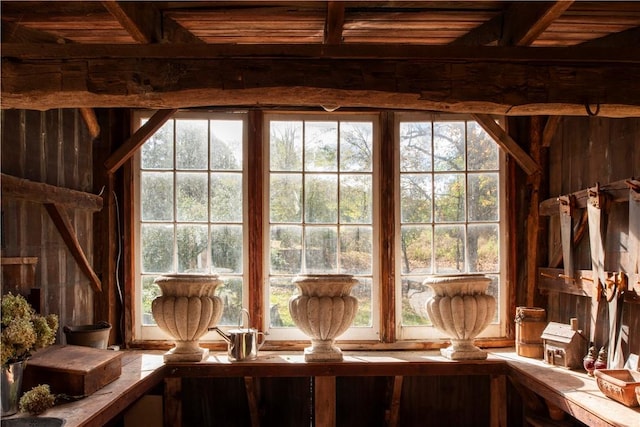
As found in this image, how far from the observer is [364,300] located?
4.43 m

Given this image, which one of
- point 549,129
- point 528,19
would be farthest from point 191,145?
point 549,129

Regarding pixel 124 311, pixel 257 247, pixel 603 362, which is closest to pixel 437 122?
pixel 257 247

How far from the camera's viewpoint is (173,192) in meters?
4.40

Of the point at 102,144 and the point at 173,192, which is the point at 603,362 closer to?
the point at 173,192

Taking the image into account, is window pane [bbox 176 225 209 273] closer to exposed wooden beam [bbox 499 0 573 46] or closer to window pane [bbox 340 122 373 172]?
window pane [bbox 340 122 373 172]

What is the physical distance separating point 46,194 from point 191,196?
122cm

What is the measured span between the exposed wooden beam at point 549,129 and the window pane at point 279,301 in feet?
7.69

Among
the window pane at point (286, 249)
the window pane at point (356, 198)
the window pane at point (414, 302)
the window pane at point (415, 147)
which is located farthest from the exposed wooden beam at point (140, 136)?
the window pane at point (414, 302)

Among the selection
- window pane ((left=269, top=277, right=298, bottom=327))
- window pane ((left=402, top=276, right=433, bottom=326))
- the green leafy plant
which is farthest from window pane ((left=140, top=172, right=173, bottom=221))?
window pane ((left=402, top=276, right=433, bottom=326))

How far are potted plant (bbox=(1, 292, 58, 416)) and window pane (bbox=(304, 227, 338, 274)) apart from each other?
7.04 ft

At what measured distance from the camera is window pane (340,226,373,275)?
174 inches

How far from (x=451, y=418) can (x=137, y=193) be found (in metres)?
3.19

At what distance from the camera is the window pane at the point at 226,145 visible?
4422 mm

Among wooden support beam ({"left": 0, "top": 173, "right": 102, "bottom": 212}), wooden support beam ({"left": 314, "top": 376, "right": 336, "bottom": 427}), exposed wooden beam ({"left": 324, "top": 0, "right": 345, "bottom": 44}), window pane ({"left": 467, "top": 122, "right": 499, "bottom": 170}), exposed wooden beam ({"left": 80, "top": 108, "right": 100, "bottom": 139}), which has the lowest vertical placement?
wooden support beam ({"left": 314, "top": 376, "right": 336, "bottom": 427})
